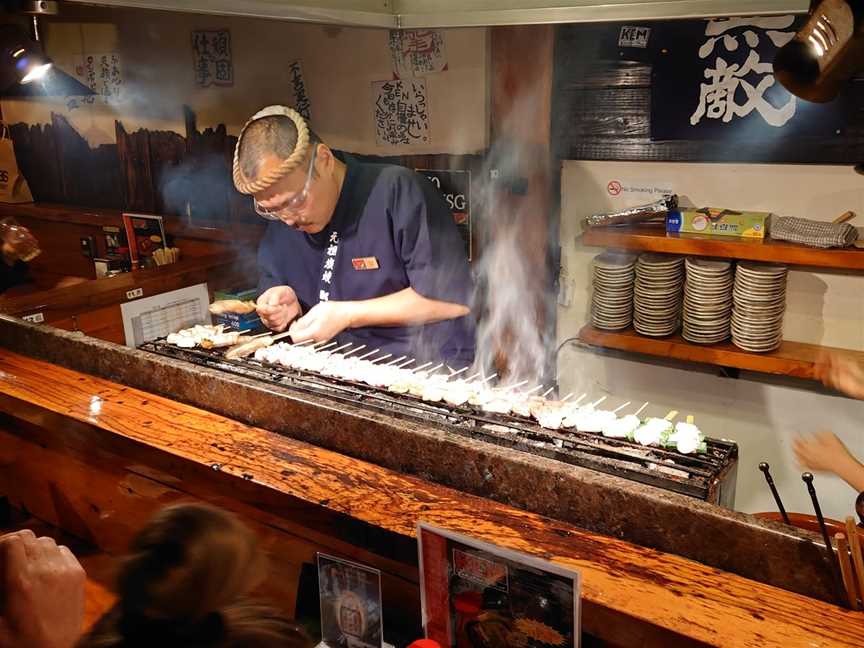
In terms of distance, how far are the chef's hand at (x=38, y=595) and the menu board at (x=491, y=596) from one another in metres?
0.82

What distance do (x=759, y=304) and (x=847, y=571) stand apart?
9.30 ft

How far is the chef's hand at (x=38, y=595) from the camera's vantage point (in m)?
1.52

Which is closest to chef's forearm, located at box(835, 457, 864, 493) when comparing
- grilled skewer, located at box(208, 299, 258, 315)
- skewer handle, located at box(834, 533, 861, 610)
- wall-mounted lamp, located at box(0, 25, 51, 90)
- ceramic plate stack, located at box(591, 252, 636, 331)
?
skewer handle, located at box(834, 533, 861, 610)

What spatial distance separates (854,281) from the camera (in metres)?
4.31

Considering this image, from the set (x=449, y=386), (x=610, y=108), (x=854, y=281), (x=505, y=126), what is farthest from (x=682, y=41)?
(x=449, y=386)

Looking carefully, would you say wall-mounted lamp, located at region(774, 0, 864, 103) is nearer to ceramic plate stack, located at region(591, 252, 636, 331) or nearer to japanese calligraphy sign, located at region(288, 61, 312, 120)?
ceramic plate stack, located at region(591, 252, 636, 331)

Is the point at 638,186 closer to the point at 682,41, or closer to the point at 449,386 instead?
the point at 682,41

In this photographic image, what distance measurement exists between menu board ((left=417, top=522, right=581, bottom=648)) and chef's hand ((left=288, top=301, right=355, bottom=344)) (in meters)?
2.13

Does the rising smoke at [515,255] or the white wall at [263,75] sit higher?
the white wall at [263,75]

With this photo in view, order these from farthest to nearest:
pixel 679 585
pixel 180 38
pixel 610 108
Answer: pixel 180 38
pixel 610 108
pixel 679 585

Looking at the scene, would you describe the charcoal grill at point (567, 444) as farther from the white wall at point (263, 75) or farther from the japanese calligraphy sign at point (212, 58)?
the japanese calligraphy sign at point (212, 58)

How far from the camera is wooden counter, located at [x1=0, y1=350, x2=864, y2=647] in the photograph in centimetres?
175

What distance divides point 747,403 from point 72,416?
4.05 m

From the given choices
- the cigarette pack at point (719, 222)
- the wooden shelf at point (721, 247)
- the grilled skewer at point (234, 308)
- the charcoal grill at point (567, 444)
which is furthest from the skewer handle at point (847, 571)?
the grilled skewer at point (234, 308)
